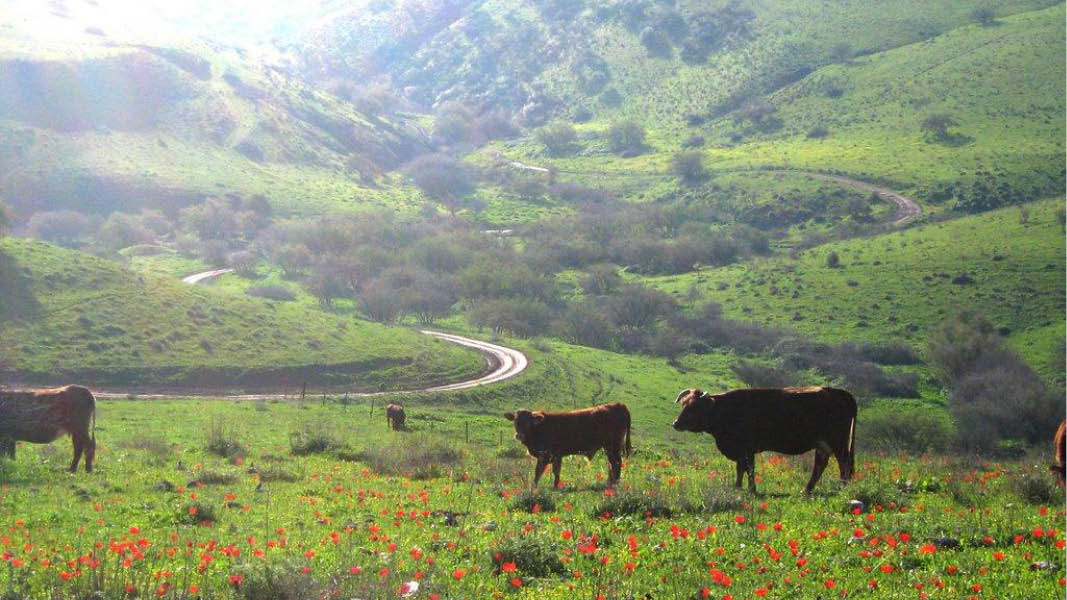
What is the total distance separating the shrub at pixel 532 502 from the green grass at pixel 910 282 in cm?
7996

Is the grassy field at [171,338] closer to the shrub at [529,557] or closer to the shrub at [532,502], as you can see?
the shrub at [532,502]

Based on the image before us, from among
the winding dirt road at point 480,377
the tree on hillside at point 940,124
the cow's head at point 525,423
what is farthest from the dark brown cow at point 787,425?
the tree on hillside at point 940,124

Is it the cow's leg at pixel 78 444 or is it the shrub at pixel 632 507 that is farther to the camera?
the cow's leg at pixel 78 444

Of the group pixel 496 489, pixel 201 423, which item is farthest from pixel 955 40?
pixel 496 489

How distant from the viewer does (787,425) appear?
18.6 m

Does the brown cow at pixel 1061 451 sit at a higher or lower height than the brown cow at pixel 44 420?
higher

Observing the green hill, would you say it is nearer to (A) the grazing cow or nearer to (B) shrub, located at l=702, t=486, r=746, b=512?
(A) the grazing cow

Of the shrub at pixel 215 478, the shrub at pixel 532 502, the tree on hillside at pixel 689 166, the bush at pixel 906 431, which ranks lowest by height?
the bush at pixel 906 431

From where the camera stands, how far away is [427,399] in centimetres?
6028

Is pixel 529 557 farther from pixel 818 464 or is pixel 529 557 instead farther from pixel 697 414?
pixel 697 414

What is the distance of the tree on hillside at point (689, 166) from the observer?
169 meters

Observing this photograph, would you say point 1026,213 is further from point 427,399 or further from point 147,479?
point 147,479

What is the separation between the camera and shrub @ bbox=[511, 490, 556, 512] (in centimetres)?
1608

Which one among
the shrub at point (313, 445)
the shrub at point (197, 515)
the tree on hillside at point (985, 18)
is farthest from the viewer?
the tree on hillside at point (985, 18)
